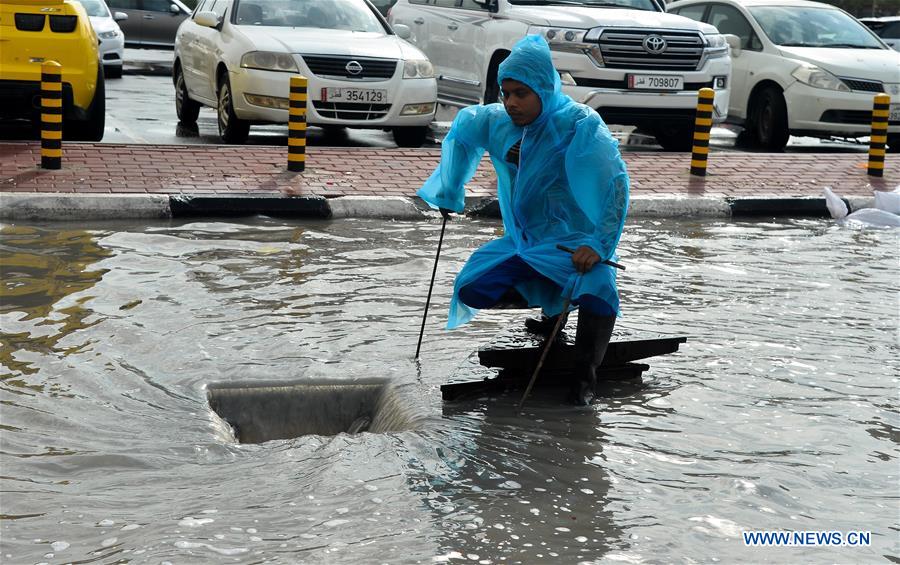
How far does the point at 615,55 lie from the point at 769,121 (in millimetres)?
2701

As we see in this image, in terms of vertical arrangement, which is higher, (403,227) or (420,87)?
(420,87)

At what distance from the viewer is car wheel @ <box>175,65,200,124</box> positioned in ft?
45.7

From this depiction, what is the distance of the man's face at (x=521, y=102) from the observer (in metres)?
5.06

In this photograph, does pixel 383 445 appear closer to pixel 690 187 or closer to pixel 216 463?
pixel 216 463

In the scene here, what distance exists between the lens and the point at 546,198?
5211mm

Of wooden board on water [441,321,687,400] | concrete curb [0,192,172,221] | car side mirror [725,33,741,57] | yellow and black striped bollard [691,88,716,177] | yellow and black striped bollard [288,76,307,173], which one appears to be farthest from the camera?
car side mirror [725,33,741,57]

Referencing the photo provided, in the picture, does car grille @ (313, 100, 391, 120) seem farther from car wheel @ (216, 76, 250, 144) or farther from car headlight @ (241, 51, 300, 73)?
car wheel @ (216, 76, 250, 144)

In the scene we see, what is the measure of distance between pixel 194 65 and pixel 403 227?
5.05 metres

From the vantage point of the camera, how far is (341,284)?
7.19 metres

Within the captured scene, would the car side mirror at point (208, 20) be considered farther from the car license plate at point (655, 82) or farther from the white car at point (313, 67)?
the car license plate at point (655, 82)

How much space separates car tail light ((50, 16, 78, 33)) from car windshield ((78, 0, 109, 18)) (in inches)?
350

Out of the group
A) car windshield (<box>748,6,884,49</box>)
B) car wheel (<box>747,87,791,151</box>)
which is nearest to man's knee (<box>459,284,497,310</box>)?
car wheel (<box>747,87,791,151</box>)

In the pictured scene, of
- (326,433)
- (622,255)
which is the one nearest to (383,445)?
(326,433)
